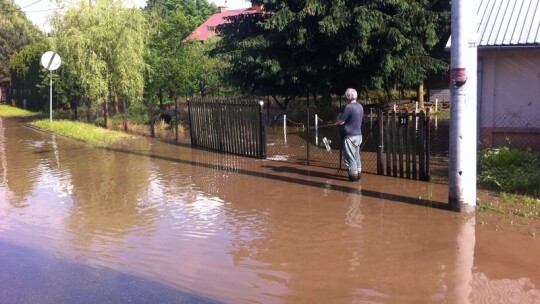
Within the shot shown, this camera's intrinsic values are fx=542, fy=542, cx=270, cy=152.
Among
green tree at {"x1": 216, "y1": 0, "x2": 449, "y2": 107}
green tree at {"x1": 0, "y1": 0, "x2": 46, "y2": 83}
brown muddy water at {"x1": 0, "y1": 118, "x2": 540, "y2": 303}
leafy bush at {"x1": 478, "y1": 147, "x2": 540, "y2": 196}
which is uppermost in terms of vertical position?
green tree at {"x1": 0, "y1": 0, "x2": 46, "y2": 83}

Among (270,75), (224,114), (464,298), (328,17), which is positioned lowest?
(464,298)

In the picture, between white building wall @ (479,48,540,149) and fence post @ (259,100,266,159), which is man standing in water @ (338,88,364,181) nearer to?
fence post @ (259,100,266,159)

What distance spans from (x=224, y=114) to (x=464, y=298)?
10.2 meters

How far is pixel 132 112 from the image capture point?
24.9m

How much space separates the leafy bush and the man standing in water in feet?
7.23

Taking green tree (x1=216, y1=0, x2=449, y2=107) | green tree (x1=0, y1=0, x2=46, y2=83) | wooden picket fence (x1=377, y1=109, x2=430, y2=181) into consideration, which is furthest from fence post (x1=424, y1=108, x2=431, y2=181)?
green tree (x1=0, y1=0, x2=46, y2=83)

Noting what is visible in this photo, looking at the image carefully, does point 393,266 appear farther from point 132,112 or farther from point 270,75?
point 132,112

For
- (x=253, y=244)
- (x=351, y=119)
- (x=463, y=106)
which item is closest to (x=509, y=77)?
(x=351, y=119)

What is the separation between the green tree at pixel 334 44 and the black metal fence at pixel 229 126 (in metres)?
2.59

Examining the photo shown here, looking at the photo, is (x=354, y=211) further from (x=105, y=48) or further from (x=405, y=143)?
(x=105, y=48)

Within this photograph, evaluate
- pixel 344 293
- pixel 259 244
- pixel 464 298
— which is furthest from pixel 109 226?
pixel 464 298

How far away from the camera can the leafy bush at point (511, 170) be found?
8805mm

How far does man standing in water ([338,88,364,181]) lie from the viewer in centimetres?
996

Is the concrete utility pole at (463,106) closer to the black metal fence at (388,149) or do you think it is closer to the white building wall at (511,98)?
the black metal fence at (388,149)
